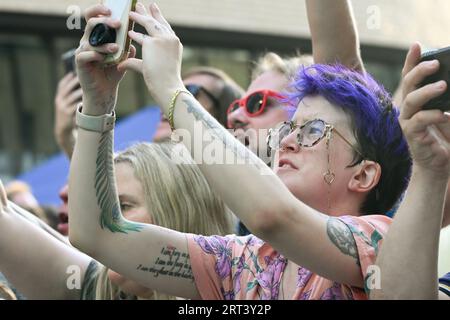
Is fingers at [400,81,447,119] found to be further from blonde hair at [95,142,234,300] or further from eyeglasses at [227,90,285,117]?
eyeglasses at [227,90,285,117]

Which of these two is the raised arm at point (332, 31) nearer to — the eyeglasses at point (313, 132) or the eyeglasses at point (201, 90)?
the eyeglasses at point (313, 132)

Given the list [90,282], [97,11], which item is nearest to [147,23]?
[97,11]

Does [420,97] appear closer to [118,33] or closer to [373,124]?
[373,124]

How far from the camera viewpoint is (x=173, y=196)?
119 inches

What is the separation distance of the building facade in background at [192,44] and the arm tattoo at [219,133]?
27.1 feet

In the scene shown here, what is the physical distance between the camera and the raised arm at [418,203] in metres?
1.82

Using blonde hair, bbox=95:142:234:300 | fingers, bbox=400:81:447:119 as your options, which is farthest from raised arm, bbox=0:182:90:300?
fingers, bbox=400:81:447:119

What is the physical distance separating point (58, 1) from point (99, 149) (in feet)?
25.7

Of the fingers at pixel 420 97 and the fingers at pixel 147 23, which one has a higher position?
the fingers at pixel 147 23

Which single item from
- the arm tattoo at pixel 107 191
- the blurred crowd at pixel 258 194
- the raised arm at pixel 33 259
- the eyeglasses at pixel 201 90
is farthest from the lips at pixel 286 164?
the eyeglasses at pixel 201 90

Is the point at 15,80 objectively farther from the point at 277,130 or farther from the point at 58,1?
the point at 277,130

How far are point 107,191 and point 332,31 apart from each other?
3.21 feet

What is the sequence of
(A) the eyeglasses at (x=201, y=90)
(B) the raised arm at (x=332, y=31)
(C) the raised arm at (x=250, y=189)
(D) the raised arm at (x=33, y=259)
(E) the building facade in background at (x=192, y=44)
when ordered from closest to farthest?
(C) the raised arm at (x=250, y=189), (D) the raised arm at (x=33, y=259), (B) the raised arm at (x=332, y=31), (A) the eyeglasses at (x=201, y=90), (E) the building facade in background at (x=192, y=44)

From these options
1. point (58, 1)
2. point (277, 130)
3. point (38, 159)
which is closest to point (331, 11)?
point (277, 130)
